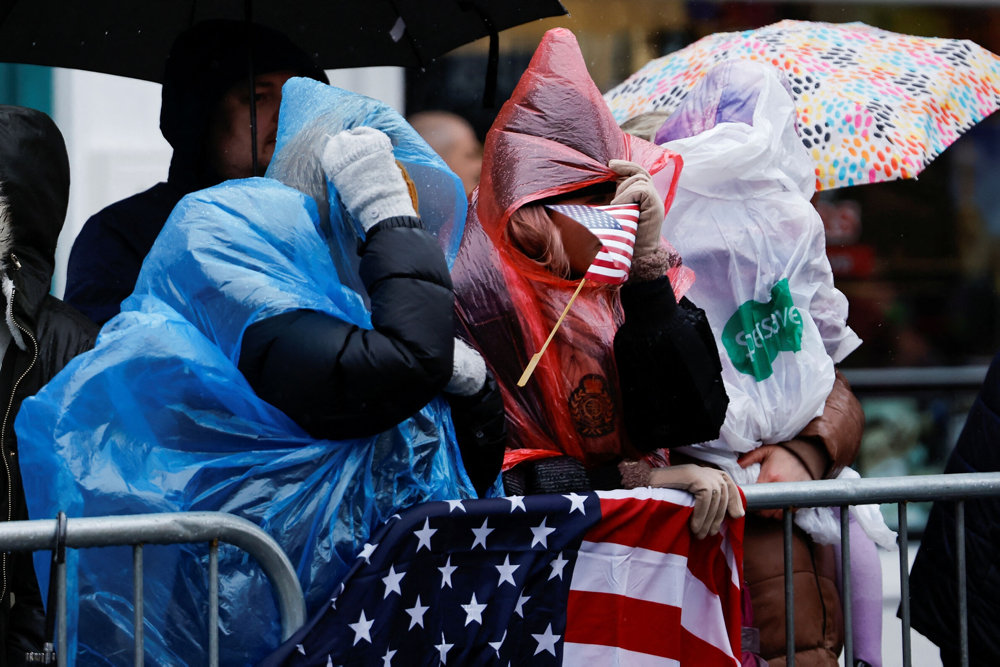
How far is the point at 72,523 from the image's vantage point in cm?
207

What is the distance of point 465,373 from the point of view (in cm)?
230

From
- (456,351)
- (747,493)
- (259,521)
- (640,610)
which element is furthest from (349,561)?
(747,493)

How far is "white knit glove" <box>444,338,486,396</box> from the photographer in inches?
90.4

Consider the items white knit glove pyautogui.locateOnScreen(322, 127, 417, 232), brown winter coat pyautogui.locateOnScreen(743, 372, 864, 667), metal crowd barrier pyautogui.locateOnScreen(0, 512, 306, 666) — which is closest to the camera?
metal crowd barrier pyautogui.locateOnScreen(0, 512, 306, 666)

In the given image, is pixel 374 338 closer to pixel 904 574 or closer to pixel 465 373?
pixel 465 373

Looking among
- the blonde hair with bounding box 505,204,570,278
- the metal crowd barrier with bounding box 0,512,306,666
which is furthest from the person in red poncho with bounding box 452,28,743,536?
the metal crowd barrier with bounding box 0,512,306,666

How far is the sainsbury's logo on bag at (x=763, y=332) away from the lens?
2.97 meters

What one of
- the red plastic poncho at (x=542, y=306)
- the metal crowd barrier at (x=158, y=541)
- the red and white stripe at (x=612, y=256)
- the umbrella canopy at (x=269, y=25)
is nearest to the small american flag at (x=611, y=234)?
the red and white stripe at (x=612, y=256)

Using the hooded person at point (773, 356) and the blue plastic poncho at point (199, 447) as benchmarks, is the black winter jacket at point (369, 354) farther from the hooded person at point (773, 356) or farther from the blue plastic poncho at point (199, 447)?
the hooded person at point (773, 356)

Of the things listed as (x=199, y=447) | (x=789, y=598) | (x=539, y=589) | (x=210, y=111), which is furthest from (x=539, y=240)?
(x=210, y=111)

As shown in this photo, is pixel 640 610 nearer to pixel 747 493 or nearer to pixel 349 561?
pixel 747 493

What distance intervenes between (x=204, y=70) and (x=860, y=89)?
1.94 m

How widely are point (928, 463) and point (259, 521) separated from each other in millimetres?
5389

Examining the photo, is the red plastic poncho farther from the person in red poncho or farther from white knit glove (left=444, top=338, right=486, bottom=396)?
white knit glove (left=444, top=338, right=486, bottom=396)
